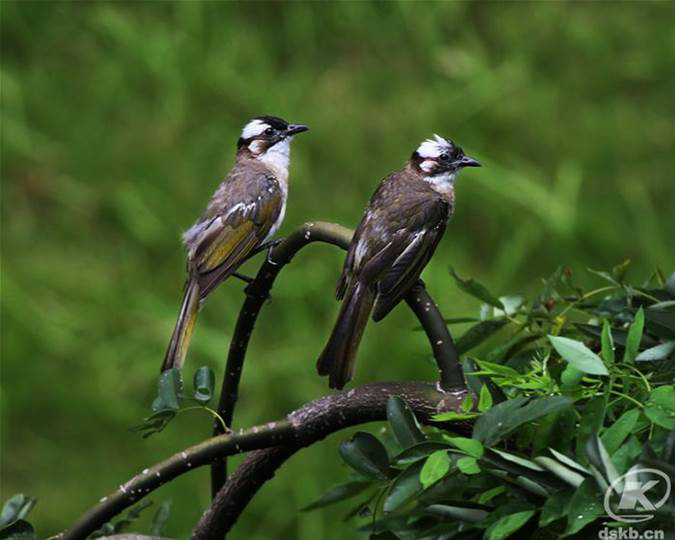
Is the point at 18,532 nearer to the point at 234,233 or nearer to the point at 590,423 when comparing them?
the point at 590,423

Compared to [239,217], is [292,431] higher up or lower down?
lower down

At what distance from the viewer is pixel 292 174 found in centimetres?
592

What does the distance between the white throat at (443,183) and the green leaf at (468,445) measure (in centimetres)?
116

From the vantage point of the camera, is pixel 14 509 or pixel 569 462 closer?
pixel 569 462

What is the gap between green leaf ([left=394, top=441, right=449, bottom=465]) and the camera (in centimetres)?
180

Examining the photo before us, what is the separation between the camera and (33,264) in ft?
19.5

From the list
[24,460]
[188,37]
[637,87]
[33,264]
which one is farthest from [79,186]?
[637,87]

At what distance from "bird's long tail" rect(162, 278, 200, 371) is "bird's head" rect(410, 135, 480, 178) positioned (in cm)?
58

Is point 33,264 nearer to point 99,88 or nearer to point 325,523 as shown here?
point 99,88

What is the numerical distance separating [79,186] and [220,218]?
10.5 feet

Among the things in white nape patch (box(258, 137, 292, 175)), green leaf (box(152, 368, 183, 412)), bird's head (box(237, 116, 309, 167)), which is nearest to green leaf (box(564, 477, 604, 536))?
green leaf (box(152, 368, 183, 412))

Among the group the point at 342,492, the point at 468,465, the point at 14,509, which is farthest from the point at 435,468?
the point at 14,509

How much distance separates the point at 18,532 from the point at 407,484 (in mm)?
671

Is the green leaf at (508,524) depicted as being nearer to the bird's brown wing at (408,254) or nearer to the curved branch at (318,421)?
the curved branch at (318,421)
